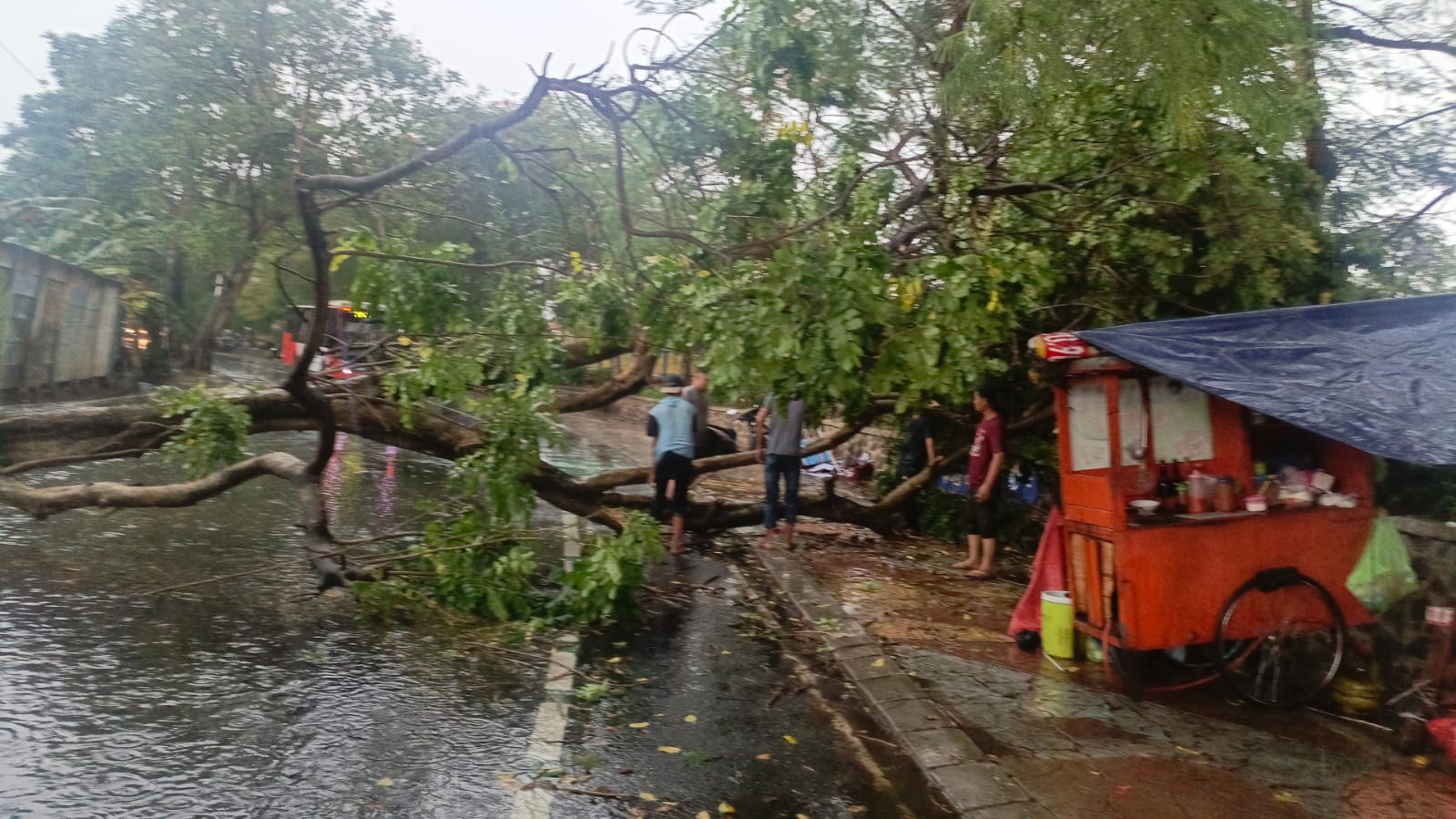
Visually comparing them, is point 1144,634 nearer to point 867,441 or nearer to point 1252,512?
point 1252,512

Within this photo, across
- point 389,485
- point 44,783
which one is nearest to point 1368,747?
point 44,783

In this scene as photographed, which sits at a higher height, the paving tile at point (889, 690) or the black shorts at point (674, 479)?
the black shorts at point (674, 479)

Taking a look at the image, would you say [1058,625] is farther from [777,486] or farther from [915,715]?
[777,486]

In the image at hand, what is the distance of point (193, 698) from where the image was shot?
200 inches

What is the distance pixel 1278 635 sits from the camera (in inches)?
229

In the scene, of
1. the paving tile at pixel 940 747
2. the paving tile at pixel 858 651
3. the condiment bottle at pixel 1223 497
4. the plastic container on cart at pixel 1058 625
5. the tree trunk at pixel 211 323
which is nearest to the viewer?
the paving tile at pixel 940 747

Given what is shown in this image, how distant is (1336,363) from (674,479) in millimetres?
6040

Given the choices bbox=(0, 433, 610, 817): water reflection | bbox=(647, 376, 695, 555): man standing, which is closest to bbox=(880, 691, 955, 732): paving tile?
bbox=(0, 433, 610, 817): water reflection

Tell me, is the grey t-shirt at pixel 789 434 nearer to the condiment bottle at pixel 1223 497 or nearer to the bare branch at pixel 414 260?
the bare branch at pixel 414 260

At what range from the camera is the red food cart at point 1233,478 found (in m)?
5.46

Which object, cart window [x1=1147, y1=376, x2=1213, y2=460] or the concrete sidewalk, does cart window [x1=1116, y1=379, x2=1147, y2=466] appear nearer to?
cart window [x1=1147, y1=376, x2=1213, y2=460]

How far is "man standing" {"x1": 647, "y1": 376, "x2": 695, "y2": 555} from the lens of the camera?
32.3ft

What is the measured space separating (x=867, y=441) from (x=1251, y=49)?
1308 centimetres

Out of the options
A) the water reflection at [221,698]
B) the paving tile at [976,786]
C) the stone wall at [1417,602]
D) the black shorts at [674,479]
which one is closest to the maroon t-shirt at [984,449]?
the black shorts at [674,479]
